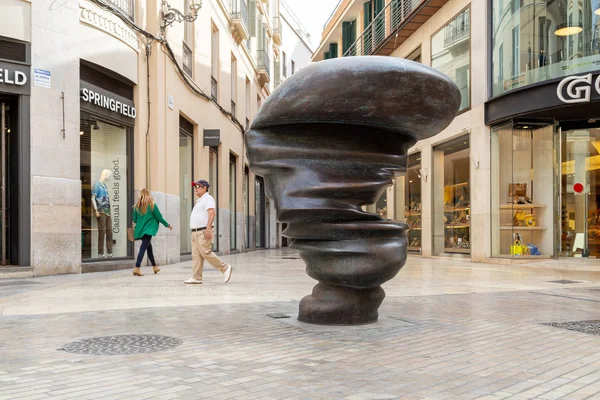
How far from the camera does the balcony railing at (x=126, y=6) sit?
43.7ft

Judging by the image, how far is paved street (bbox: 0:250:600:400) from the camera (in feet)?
11.4

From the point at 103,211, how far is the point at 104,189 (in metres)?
0.48

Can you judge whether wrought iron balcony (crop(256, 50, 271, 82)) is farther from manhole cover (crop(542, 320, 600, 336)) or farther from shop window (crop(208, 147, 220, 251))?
manhole cover (crop(542, 320, 600, 336))

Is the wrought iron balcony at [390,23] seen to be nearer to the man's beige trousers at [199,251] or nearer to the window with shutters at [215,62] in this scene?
the window with shutters at [215,62]

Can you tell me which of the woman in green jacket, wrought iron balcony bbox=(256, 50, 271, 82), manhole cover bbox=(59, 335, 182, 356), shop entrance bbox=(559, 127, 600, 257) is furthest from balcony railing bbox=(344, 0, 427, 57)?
manhole cover bbox=(59, 335, 182, 356)

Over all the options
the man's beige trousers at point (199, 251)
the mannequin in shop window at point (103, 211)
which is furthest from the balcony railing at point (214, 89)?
the man's beige trousers at point (199, 251)

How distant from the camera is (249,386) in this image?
11.5 ft

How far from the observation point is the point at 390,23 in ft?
79.9

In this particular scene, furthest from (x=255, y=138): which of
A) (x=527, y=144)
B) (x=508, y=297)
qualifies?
(x=527, y=144)

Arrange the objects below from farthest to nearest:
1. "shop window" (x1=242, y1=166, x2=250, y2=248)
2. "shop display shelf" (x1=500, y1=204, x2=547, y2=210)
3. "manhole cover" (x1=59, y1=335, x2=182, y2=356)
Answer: "shop window" (x1=242, y1=166, x2=250, y2=248)
"shop display shelf" (x1=500, y1=204, x2=547, y2=210)
"manhole cover" (x1=59, y1=335, x2=182, y2=356)

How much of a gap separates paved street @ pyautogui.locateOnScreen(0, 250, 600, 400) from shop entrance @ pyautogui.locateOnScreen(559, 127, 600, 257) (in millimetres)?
10281

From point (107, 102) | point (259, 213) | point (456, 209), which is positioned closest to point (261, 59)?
point (259, 213)

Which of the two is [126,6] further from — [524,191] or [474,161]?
[524,191]

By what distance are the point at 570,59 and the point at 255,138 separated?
40.2 ft
